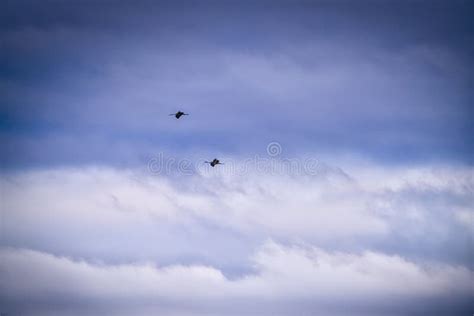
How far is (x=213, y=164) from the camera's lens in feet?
99.9

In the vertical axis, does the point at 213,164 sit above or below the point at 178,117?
below

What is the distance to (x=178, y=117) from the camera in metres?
30.0

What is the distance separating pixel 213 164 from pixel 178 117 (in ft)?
34.8
